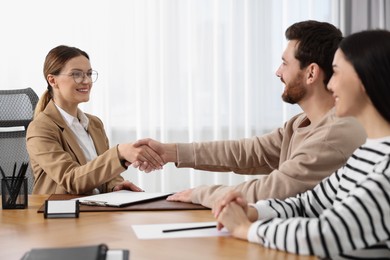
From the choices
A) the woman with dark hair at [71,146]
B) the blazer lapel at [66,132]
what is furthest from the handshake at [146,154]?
the blazer lapel at [66,132]

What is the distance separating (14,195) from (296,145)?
950 mm

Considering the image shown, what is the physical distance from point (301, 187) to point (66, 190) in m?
1.07

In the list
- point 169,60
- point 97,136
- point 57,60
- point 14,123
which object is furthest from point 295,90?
point 169,60

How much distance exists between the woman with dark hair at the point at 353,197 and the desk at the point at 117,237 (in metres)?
0.04

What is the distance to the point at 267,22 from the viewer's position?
185 inches

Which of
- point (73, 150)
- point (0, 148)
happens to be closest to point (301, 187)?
point (73, 150)

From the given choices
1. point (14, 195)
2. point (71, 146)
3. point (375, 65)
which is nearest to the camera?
point (375, 65)

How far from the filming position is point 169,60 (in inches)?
177

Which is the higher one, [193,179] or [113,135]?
[113,135]

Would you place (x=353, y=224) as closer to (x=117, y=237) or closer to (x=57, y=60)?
(x=117, y=237)

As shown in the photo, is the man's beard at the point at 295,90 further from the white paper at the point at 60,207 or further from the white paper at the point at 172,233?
the white paper at the point at 60,207

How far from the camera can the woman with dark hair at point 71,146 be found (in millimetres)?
2520

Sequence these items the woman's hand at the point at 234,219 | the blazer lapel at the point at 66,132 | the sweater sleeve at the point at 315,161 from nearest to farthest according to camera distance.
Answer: the woman's hand at the point at 234,219 → the sweater sleeve at the point at 315,161 → the blazer lapel at the point at 66,132

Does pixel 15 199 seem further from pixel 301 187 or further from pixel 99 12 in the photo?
pixel 99 12
